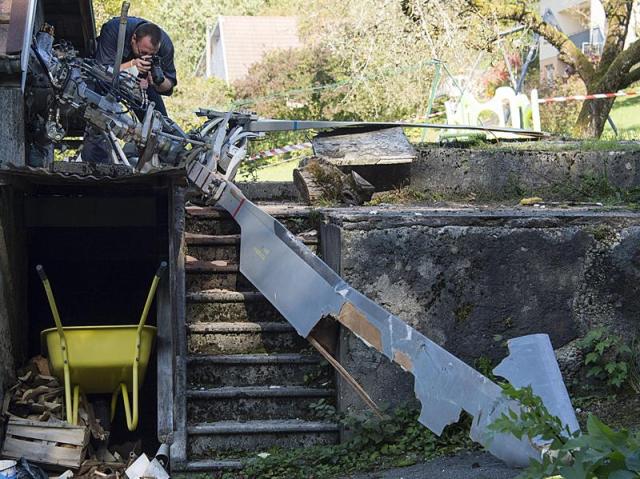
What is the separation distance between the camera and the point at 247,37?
49.9m

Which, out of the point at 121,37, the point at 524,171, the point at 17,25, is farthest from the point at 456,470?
the point at 17,25

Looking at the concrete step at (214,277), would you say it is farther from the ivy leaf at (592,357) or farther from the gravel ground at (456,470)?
the ivy leaf at (592,357)

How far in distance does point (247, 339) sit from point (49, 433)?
61.6 inches

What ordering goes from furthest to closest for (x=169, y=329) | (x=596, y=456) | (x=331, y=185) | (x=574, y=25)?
1. (x=574, y=25)
2. (x=331, y=185)
3. (x=169, y=329)
4. (x=596, y=456)

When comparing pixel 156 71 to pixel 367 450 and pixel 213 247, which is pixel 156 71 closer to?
pixel 213 247

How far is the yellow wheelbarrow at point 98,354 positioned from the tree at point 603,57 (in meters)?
11.0

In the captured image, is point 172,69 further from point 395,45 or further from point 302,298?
point 395,45

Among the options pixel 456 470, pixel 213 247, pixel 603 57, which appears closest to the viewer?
pixel 456 470

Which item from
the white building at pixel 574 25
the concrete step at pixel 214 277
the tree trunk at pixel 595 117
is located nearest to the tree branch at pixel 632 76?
the tree trunk at pixel 595 117

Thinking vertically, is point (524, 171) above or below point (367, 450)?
above

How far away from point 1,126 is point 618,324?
462 centimetres

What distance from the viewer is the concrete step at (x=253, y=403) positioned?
6.77 metres

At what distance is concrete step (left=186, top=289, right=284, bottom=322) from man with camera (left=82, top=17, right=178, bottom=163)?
195 cm

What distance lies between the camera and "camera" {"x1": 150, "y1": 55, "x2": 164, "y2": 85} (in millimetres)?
8742
